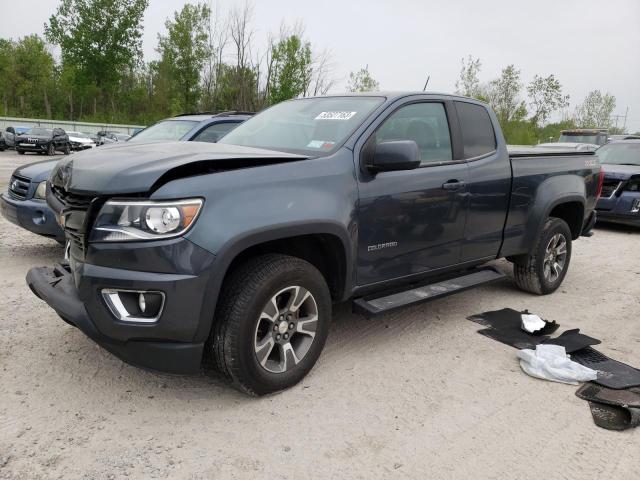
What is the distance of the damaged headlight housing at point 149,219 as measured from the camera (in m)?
2.59

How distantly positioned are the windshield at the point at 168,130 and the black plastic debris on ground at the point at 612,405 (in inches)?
213

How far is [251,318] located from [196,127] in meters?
→ 4.61

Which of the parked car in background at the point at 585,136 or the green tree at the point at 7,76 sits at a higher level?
the green tree at the point at 7,76

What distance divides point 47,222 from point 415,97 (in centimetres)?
365

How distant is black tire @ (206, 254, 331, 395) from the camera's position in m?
2.81

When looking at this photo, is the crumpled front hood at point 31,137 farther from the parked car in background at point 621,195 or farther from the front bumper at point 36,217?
the parked car in background at point 621,195

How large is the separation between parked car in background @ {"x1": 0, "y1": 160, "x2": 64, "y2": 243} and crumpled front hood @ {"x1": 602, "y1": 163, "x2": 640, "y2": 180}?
9042mm

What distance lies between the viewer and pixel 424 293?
387 centimetres

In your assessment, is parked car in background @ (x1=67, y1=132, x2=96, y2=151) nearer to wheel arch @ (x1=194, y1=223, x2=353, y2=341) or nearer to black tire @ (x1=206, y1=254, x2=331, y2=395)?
wheel arch @ (x1=194, y1=223, x2=353, y2=341)

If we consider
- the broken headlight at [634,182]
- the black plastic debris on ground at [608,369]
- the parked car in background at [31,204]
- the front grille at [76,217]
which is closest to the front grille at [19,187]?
the parked car in background at [31,204]

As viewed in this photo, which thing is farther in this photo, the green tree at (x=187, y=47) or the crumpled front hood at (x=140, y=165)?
the green tree at (x=187, y=47)

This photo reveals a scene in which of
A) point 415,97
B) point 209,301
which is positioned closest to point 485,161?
point 415,97

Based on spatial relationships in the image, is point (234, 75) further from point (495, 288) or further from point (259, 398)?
point (259, 398)

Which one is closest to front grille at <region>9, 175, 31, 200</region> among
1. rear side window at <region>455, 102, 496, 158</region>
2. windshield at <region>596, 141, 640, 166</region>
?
rear side window at <region>455, 102, 496, 158</region>
